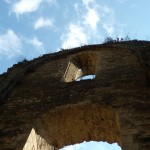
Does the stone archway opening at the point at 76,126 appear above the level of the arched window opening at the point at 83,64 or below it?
below

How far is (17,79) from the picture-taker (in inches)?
384

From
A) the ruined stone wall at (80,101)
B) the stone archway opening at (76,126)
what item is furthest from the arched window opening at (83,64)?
the stone archway opening at (76,126)

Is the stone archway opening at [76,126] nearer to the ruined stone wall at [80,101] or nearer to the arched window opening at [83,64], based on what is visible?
the ruined stone wall at [80,101]

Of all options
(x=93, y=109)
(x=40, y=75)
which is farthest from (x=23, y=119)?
(x=40, y=75)

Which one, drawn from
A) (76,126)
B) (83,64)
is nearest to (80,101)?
(76,126)

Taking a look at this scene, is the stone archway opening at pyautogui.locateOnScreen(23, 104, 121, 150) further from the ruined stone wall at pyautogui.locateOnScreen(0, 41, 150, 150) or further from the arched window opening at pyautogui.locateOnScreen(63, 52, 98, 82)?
the arched window opening at pyautogui.locateOnScreen(63, 52, 98, 82)

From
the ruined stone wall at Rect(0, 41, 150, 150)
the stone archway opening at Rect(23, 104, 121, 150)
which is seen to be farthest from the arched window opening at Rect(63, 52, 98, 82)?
the stone archway opening at Rect(23, 104, 121, 150)

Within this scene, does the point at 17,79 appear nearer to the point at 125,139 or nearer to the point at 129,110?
the point at 129,110

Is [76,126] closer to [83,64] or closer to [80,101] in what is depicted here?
[80,101]

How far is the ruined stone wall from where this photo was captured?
21.4 feet

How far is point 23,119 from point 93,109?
4.39 feet

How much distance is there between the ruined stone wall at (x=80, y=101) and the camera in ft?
21.4

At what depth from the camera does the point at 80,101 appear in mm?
7574

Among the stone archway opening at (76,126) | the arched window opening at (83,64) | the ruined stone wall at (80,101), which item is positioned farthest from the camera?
Answer: the arched window opening at (83,64)
